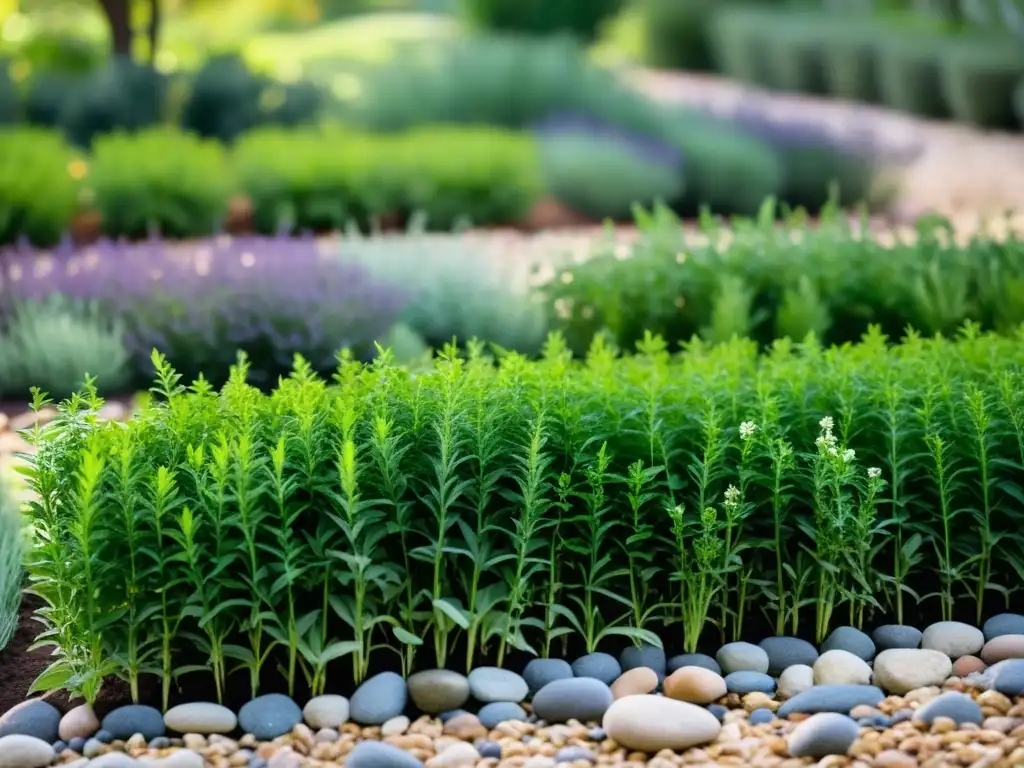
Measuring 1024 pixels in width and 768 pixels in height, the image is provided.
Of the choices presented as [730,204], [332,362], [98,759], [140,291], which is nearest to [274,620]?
[98,759]

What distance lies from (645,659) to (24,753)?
1253 mm

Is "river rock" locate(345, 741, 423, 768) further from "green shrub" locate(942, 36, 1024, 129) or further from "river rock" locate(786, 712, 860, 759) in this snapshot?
"green shrub" locate(942, 36, 1024, 129)

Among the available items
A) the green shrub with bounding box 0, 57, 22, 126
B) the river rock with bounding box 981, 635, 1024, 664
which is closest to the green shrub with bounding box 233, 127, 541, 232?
the green shrub with bounding box 0, 57, 22, 126

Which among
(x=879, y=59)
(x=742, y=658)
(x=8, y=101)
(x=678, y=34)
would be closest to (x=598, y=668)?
(x=742, y=658)

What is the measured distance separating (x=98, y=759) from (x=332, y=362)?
96.2 inches

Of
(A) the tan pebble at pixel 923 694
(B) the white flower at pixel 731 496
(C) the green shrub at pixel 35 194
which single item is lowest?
A: (A) the tan pebble at pixel 923 694

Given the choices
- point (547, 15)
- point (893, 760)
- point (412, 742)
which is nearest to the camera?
point (893, 760)

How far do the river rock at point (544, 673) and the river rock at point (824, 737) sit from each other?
51 centimetres

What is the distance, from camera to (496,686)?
2664 mm

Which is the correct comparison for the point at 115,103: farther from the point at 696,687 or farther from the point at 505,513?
the point at 696,687

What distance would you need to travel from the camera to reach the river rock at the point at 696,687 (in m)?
2.64

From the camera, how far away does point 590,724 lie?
2.60 meters

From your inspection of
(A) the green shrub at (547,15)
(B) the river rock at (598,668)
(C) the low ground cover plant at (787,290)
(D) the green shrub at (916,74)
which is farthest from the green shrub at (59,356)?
(A) the green shrub at (547,15)

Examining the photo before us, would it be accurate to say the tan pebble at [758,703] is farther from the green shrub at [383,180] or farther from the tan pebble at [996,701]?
the green shrub at [383,180]
